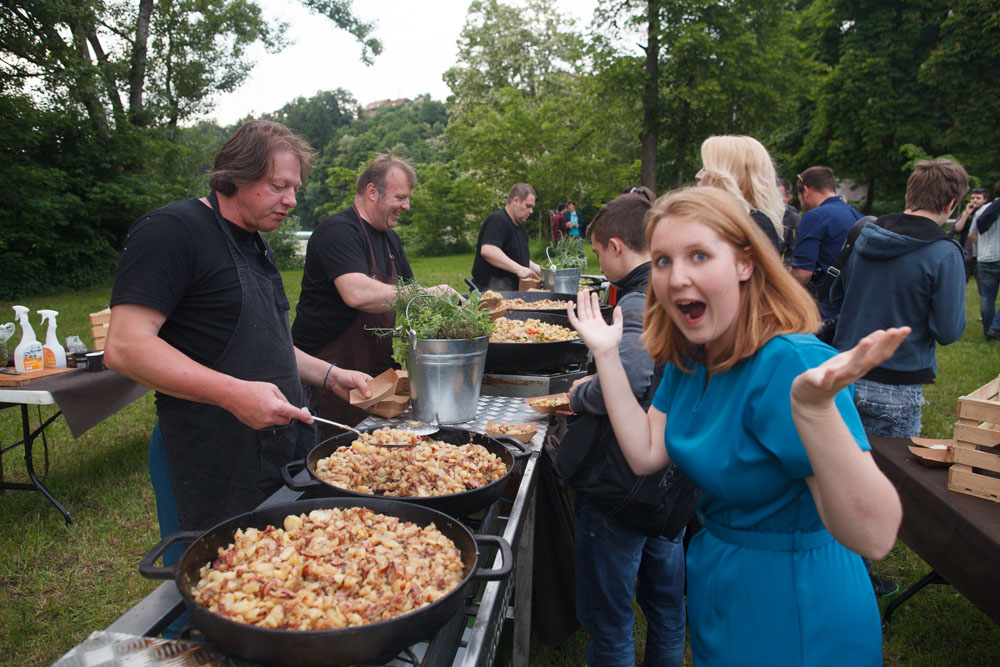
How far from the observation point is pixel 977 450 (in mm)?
2418

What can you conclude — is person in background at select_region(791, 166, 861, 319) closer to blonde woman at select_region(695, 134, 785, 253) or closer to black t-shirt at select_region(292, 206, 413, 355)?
blonde woman at select_region(695, 134, 785, 253)

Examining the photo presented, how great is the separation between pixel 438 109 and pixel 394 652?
6464 centimetres

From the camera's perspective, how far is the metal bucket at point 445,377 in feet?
8.18

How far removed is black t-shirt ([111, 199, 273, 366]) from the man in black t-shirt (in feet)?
13.0

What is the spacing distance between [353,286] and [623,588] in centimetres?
194

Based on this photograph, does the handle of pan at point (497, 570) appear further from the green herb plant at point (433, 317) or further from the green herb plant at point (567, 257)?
the green herb plant at point (567, 257)

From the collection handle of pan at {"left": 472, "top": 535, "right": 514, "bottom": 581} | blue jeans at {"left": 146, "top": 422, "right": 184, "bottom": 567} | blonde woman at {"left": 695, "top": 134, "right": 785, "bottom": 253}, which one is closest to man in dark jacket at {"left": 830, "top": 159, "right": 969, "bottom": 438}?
blonde woman at {"left": 695, "top": 134, "right": 785, "bottom": 253}

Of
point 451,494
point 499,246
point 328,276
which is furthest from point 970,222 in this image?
point 451,494

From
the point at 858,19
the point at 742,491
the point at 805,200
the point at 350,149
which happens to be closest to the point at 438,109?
the point at 350,149

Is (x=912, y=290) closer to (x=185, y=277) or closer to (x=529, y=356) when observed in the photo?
(x=529, y=356)

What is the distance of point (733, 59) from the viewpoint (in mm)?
18672

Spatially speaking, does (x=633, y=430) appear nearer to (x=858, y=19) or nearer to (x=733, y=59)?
(x=733, y=59)

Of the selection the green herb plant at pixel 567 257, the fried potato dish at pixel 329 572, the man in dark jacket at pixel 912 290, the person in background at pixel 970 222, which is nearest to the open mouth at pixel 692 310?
the fried potato dish at pixel 329 572

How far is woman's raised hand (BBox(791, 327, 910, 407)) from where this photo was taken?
3.21ft
